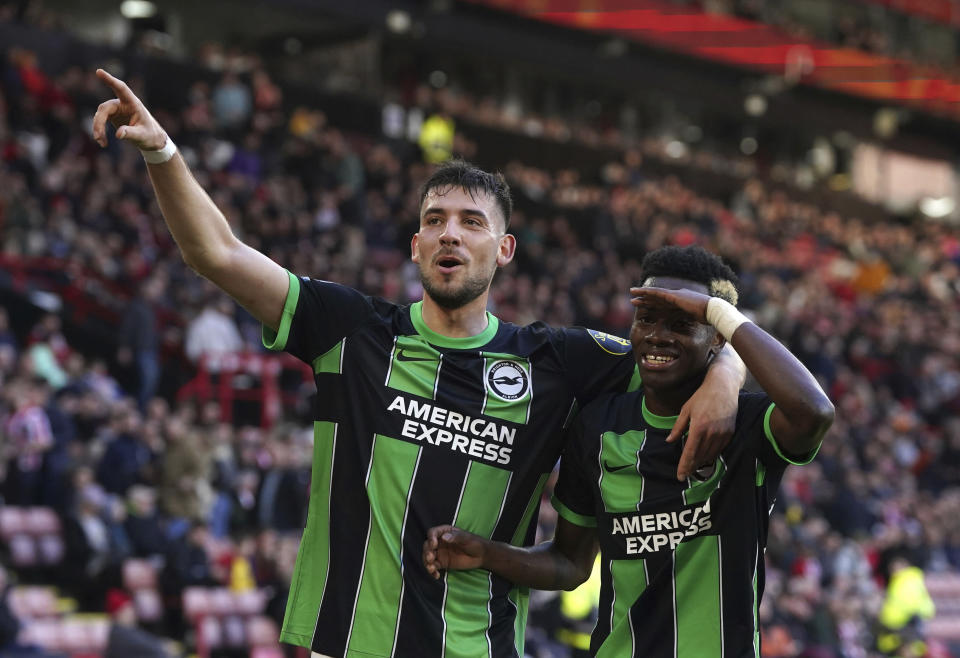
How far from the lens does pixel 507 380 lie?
4344 millimetres

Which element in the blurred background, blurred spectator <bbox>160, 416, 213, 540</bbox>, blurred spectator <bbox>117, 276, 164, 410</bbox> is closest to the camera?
the blurred background

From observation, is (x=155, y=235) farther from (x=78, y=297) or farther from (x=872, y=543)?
(x=872, y=543)

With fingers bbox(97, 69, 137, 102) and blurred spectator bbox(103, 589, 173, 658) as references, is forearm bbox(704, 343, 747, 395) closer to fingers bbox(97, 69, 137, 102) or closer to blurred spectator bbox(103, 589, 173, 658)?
fingers bbox(97, 69, 137, 102)

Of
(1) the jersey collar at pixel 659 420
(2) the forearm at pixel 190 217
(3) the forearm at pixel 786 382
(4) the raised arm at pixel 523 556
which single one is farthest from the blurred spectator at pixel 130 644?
(3) the forearm at pixel 786 382

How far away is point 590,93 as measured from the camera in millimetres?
38094

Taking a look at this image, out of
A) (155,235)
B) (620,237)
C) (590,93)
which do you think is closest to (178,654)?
(155,235)

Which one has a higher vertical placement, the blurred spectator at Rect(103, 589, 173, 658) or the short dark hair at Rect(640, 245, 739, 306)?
the short dark hair at Rect(640, 245, 739, 306)

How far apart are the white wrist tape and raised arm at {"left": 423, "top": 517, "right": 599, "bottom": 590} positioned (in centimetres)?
95

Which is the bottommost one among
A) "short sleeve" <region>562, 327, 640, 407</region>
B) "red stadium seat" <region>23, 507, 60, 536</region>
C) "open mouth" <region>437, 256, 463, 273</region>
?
"red stadium seat" <region>23, 507, 60, 536</region>

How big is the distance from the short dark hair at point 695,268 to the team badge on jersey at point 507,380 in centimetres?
51

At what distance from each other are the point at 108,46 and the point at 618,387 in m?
20.2

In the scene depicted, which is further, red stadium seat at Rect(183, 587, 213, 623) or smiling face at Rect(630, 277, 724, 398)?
red stadium seat at Rect(183, 587, 213, 623)

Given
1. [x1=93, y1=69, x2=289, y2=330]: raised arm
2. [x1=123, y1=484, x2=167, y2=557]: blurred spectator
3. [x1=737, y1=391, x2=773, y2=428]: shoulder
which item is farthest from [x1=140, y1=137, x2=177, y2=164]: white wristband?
[x1=123, y1=484, x2=167, y2=557]: blurred spectator

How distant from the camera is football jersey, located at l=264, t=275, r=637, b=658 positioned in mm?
4113
